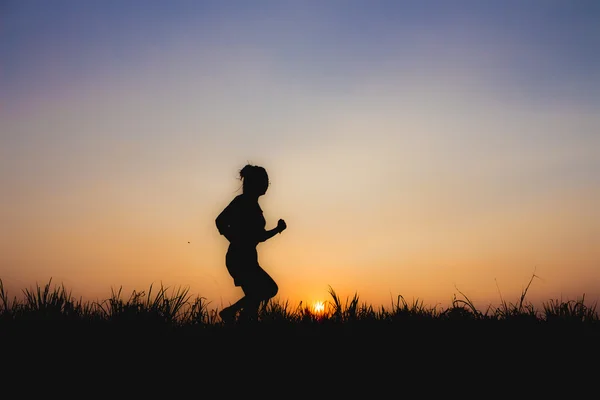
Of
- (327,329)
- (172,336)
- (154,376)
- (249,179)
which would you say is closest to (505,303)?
→ (327,329)

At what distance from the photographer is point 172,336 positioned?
191 inches

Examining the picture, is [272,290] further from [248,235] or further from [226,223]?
[226,223]

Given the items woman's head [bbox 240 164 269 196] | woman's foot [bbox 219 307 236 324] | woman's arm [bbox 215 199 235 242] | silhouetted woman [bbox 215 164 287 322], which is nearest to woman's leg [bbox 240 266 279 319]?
silhouetted woman [bbox 215 164 287 322]

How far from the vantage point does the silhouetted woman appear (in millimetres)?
6586

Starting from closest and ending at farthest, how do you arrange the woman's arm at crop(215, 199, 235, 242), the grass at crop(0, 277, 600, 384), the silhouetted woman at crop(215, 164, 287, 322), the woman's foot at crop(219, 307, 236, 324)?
the grass at crop(0, 277, 600, 384)
the woman's foot at crop(219, 307, 236, 324)
the silhouetted woman at crop(215, 164, 287, 322)
the woman's arm at crop(215, 199, 235, 242)

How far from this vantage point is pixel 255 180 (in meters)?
6.72

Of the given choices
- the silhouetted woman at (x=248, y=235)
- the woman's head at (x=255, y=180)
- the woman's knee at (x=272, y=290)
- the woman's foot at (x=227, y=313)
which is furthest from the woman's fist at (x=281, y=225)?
the woman's foot at (x=227, y=313)

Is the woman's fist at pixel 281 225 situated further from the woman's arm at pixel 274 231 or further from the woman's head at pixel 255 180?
the woman's head at pixel 255 180

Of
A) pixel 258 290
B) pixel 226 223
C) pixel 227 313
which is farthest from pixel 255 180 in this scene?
pixel 227 313

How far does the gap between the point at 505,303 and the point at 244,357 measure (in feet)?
11.8

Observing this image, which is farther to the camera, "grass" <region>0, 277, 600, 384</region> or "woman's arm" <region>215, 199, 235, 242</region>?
"woman's arm" <region>215, 199, 235, 242</region>

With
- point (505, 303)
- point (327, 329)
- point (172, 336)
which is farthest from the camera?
point (505, 303)

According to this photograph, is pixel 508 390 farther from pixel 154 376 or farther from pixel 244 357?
pixel 154 376

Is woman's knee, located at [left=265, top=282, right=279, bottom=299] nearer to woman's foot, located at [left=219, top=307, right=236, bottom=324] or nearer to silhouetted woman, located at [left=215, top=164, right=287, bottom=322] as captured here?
silhouetted woman, located at [left=215, top=164, right=287, bottom=322]
